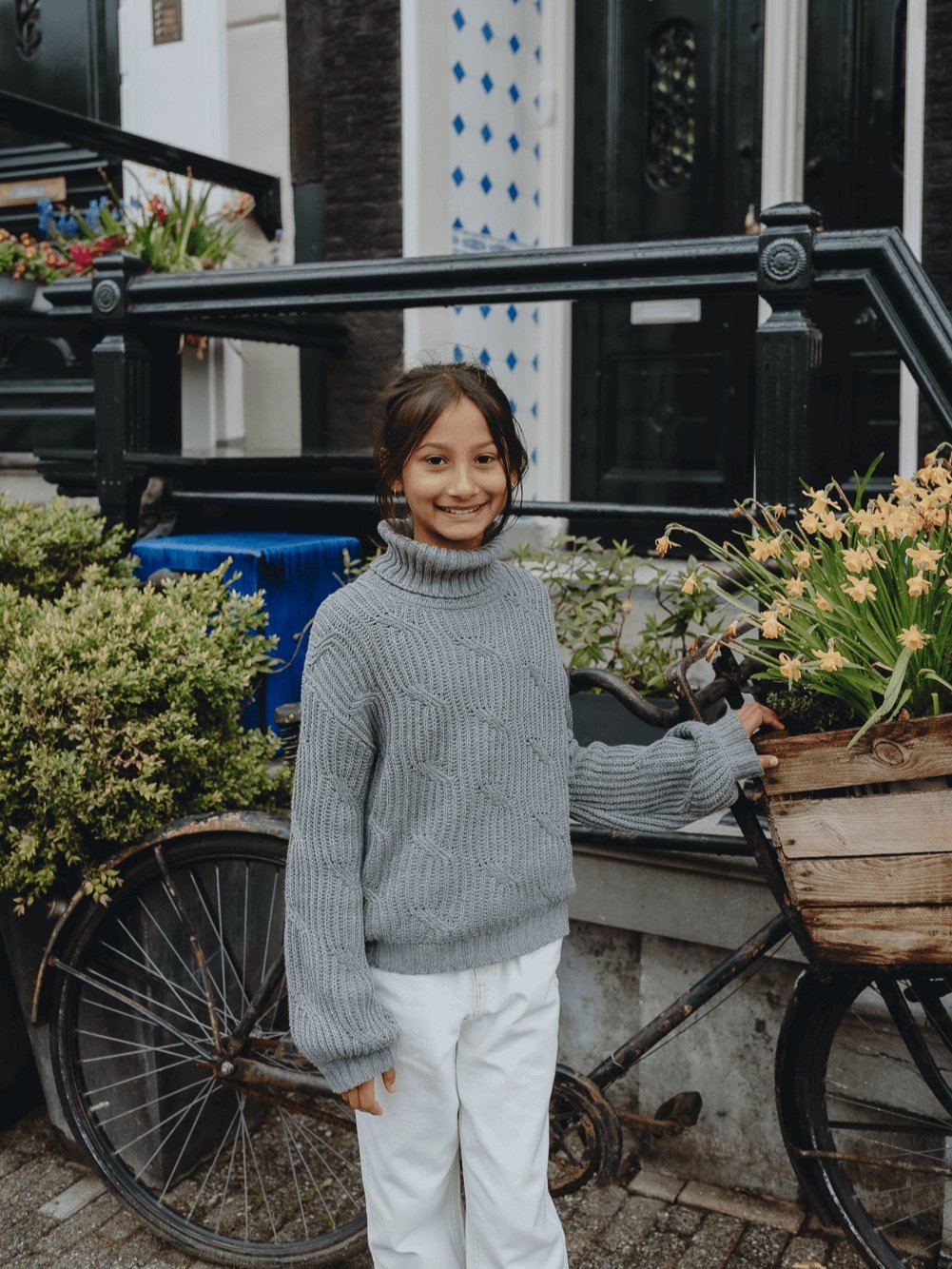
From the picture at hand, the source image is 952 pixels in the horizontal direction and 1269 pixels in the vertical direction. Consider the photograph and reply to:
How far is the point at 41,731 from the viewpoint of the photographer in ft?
8.76

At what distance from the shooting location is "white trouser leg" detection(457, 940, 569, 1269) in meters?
2.05

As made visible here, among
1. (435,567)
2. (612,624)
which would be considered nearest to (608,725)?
(612,624)

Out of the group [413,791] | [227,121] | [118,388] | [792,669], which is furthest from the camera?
[227,121]

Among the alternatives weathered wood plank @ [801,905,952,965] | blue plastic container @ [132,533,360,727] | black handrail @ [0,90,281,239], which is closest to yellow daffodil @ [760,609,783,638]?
weathered wood plank @ [801,905,952,965]

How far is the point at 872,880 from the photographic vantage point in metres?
1.91

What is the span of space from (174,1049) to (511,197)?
14.1 feet

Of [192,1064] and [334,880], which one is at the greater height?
[334,880]

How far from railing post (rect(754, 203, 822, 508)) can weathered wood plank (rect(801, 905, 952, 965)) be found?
1047 mm

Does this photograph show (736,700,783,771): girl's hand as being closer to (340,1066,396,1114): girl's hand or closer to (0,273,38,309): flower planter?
(340,1066,396,1114): girl's hand

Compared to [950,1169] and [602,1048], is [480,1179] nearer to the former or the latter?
[950,1169]

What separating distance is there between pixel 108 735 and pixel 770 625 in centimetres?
138

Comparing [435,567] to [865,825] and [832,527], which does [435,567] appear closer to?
[832,527]

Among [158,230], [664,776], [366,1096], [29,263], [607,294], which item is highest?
[158,230]

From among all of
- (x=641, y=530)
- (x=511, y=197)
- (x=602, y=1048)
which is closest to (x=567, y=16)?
(x=511, y=197)
